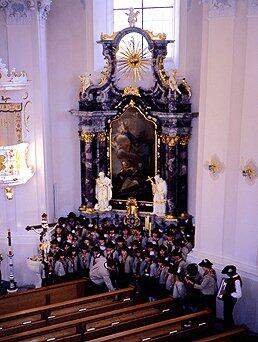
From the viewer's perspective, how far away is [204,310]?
32.2 feet

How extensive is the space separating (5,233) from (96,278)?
3249mm

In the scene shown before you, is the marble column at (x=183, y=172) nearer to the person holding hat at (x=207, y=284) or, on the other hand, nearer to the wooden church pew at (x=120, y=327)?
the person holding hat at (x=207, y=284)

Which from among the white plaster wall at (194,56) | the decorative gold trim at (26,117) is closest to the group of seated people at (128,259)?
the white plaster wall at (194,56)

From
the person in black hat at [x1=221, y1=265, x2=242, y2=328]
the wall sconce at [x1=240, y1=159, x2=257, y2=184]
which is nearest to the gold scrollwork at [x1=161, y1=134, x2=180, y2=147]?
the wall sconce at [x1=240, y1=159, x2=257, y2=184]

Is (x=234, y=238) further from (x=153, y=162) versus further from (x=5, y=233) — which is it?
(x=5, y=233)

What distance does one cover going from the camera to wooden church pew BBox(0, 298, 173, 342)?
910 cm

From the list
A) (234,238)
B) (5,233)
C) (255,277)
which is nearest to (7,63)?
(5,233)

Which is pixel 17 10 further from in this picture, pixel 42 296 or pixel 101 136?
pixel 42 296

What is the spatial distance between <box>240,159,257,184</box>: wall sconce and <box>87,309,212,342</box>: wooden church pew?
109 inches

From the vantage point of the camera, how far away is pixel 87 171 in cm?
1486

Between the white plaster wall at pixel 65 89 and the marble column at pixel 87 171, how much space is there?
46 cm

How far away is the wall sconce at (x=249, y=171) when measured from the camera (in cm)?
1080

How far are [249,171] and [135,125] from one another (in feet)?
14.6

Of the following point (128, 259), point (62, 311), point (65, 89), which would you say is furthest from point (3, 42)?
point (62, 311)
